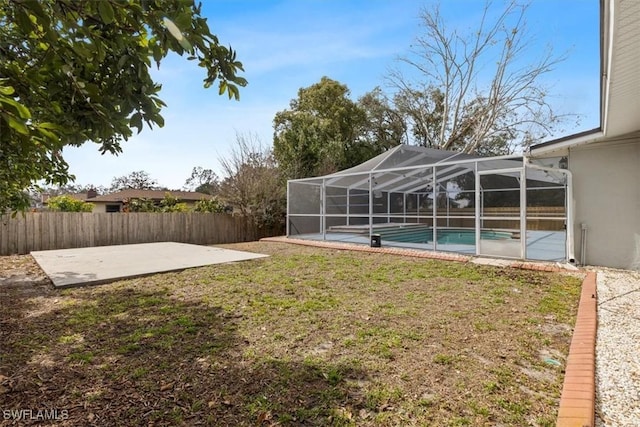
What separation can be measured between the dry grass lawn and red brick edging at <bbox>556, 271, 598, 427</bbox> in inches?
3.2

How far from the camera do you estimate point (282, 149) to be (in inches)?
622

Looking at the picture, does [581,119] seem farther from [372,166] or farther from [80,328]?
[80,328]

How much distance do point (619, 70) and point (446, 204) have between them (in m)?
8.34

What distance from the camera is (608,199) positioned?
6613mm

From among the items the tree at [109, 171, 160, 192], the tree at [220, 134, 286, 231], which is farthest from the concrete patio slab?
the tree at [109, 171, 160, 192]


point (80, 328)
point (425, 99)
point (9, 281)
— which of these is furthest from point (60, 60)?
point (425, 99)

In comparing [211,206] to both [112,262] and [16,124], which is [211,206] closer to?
[112,262]

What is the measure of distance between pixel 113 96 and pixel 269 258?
260 inches

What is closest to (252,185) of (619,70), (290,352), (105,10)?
(290,352)

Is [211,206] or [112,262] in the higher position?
[211,206]

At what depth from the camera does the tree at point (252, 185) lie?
13.7 meters

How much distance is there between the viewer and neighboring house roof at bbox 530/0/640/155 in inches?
92.7

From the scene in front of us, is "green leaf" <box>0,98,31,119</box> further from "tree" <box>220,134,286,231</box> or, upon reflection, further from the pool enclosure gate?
"tree" <box>220,134,286,231</box>

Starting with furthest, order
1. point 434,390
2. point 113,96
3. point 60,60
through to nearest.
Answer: point 434,390 → point 113,96 → point 60,60
